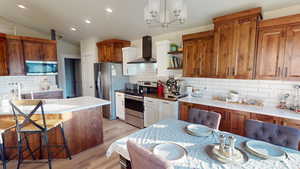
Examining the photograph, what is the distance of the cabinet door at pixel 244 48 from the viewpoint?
2316mm

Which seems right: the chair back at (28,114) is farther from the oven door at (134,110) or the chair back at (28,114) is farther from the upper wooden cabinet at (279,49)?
the upper wooden cabinet at (279,49)

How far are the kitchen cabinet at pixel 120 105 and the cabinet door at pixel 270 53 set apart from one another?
3.25 m

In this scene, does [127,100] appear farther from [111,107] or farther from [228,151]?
[228,151]

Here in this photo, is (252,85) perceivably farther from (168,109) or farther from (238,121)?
(168,109)

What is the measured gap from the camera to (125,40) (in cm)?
468

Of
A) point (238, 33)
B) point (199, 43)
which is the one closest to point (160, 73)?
point (199, 43)

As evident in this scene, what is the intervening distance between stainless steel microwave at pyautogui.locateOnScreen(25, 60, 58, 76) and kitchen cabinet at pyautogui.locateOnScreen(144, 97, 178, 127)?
330 centimetres

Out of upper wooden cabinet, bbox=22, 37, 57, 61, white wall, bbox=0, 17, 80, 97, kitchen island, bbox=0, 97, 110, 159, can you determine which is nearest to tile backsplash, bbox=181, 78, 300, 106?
kitchen island, bbox=0, 97, 110, 159

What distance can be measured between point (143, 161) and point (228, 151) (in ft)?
2.36

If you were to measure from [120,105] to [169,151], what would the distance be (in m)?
→ 3.22

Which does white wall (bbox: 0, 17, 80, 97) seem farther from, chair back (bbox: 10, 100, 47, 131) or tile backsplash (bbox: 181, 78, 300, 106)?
tile backsplash (bbox: 181, 78, 300, 106)

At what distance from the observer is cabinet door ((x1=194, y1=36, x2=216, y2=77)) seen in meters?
2.79

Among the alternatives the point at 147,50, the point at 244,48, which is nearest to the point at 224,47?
the point at 244,48

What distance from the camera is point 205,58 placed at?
2.89 meters
